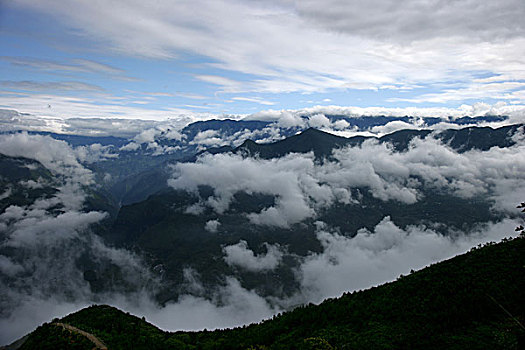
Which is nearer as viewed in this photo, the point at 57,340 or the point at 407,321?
the point at 407,321

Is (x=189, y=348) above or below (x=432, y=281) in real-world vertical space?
below

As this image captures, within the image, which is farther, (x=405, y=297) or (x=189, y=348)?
(x=189, y=348)

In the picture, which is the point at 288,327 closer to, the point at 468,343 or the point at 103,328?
the point at 468,343

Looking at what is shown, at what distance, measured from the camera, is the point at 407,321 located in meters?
39.0

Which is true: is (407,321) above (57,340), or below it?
above

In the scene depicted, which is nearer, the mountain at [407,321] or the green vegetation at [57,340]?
the mountain at [407,321]

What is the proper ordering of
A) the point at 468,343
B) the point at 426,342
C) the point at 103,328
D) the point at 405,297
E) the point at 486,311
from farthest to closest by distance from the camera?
the point at 103,328, the point at 405,297, the point at 486,311, the point at 426,342, the point at 468,343

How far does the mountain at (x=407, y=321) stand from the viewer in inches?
1248

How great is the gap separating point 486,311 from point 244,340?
36.0 meters

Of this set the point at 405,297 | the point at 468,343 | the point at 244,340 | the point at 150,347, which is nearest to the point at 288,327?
the point at 244,340

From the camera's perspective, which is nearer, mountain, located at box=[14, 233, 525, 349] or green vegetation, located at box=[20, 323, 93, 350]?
mountain, located at box=[14, 233, 525, 349]

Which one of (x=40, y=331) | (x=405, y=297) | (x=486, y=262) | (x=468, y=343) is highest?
(x=486, y=262)

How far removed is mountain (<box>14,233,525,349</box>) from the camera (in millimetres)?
31688

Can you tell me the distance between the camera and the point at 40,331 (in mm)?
48281
